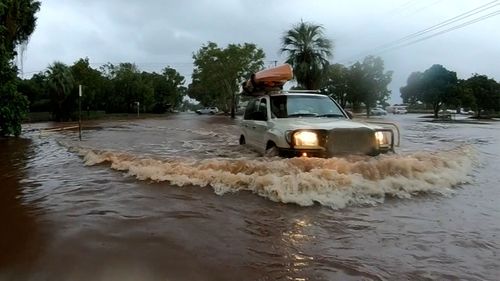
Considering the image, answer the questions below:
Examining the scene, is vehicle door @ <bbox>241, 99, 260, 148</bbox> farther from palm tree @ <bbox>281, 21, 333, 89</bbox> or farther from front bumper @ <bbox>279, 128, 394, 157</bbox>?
palm tree @ <bbox>281, 21, 333, 89</bbox>

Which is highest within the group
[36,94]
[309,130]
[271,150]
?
[36,94]

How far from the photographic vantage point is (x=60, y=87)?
4184 cm

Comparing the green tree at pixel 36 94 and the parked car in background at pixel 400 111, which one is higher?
the green tree at pixel 36 94

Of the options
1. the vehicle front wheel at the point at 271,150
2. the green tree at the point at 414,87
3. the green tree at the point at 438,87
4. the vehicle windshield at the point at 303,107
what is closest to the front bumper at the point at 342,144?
the vehicle front wheel at the point at 271,150

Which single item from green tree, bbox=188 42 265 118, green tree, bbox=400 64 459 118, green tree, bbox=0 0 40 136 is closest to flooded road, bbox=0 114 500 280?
green tree, bbox=0 0 40 136

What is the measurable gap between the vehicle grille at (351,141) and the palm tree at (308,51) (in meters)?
21.6

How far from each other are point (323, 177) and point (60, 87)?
41497mm

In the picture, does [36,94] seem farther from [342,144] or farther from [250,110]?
[342,144]

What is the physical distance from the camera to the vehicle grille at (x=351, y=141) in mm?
6285

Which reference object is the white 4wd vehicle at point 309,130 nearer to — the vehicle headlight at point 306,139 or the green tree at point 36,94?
the vehicle headlight at point 306,139

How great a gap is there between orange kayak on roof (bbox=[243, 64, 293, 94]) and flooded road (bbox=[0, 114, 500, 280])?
8.54 feet

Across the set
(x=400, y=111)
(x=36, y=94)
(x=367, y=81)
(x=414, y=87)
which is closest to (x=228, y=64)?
(x=367, y=81)

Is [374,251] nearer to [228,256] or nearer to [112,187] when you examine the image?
[228,256]

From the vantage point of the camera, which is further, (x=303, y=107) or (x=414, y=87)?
(x=414, y=87)
